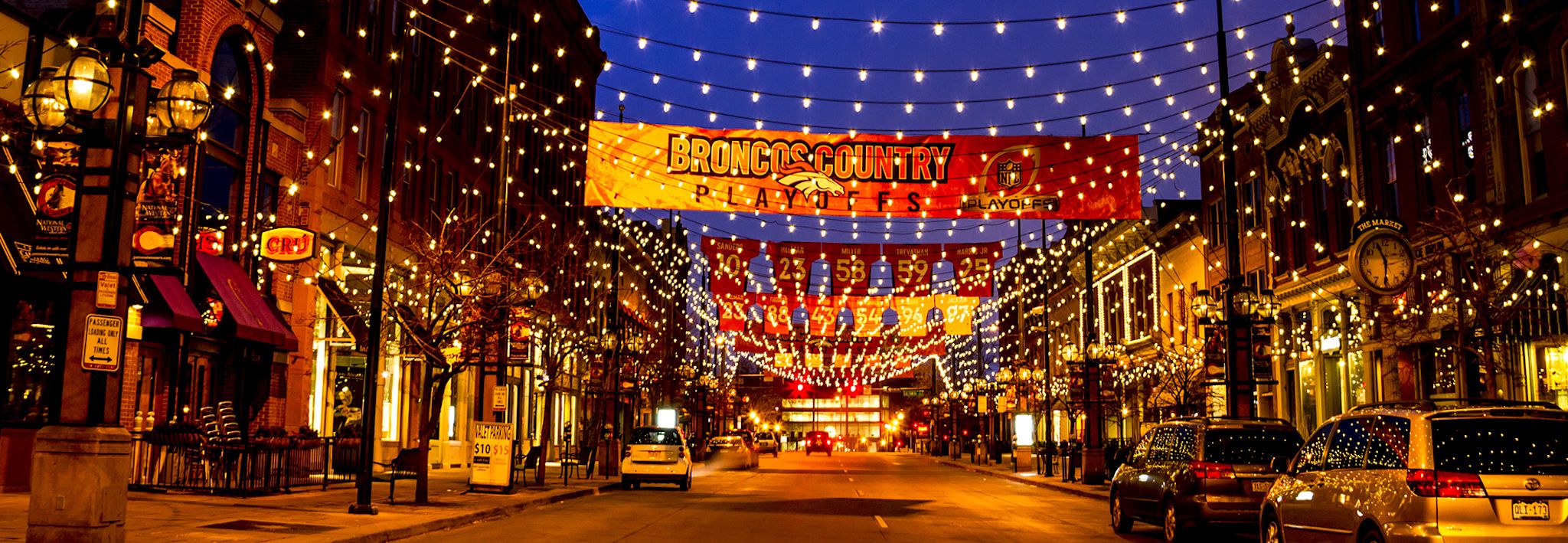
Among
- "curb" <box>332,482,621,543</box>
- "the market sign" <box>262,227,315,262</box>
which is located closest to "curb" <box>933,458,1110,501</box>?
"curb" <box>332,482,621,543</box>

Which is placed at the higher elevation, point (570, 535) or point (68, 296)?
point (68, 296)

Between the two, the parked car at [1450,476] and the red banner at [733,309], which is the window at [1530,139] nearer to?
the parked car at [1450,476]

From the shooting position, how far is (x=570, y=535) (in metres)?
16.4

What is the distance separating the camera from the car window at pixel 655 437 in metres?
30.8

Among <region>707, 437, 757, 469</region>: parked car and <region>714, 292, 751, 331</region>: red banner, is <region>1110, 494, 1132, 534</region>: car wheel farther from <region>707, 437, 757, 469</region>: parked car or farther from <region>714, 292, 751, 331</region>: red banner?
<region>707, 437, 757, 469</region>: parked car

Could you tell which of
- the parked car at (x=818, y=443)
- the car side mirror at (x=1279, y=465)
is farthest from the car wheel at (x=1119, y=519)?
the parked car at (x=818, y=443)

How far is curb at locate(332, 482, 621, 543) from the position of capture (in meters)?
14.9

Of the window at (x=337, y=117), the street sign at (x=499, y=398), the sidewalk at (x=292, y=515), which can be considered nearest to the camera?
the sidewalk at (x=292, y=515)

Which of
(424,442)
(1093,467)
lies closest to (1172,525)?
(424,442)

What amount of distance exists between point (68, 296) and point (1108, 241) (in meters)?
48.8

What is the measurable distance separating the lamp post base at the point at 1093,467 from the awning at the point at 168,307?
21521mm

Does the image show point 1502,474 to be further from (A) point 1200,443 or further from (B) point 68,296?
(B) point 68,296

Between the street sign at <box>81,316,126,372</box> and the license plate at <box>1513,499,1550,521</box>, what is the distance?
1140 centimetres

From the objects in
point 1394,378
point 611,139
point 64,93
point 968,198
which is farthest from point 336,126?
point 1394,378
